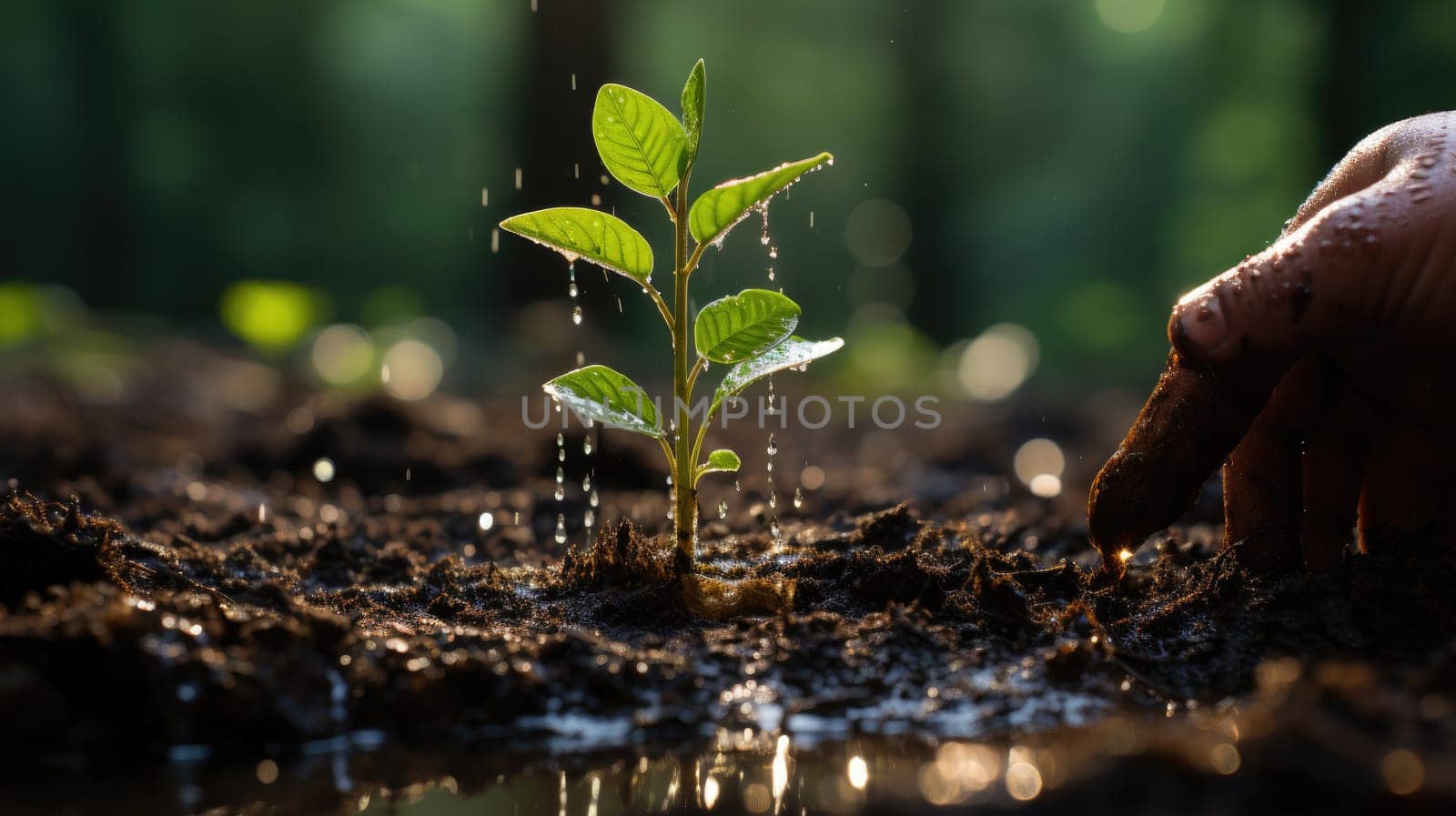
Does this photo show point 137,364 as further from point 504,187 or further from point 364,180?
point 364,180

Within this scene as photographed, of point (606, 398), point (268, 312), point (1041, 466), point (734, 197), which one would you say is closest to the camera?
point (734, 197)

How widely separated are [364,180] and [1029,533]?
15.2 m

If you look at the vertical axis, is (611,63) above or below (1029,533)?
above

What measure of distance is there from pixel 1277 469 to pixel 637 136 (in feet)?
4.27

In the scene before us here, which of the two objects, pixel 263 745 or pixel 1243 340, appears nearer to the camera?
pixel 263 745

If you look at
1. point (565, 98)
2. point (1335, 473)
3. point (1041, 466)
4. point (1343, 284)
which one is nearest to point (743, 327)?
point (1343, 284)

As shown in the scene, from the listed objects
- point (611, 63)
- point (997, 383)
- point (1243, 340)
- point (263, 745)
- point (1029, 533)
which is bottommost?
point (263, 745)

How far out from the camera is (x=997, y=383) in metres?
8.00

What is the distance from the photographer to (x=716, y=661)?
5.30ft

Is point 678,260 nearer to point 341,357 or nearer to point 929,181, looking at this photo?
point 341,357

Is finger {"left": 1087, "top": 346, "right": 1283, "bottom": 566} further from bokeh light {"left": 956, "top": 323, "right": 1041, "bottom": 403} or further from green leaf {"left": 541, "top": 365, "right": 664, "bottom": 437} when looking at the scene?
bokeh light {"left": 956, "top": 323, "right": 1041, "bottom": 403}

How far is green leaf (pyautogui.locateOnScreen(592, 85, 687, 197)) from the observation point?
1.73 m

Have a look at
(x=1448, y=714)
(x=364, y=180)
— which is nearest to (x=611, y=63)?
(x=1448, y=714)

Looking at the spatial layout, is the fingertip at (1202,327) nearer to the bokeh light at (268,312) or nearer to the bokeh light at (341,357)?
the bokeh light at (341,357)
